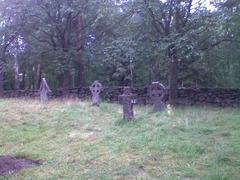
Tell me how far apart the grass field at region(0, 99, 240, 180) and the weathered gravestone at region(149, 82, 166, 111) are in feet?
4.46

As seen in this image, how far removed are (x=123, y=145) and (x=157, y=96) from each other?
6074 millimetres

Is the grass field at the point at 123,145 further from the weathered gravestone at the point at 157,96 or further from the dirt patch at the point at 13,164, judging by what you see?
the weathered gravestone at the point at 157,96

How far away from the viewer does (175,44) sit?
19219 mm

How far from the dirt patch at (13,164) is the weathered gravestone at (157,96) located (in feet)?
22.9

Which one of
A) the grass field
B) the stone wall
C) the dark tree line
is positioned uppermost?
the dark tree line

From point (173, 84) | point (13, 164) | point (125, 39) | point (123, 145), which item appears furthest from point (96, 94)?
point (13, 164)

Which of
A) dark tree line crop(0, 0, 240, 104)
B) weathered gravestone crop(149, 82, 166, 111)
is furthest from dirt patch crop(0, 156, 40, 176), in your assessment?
dark tree line crop(0, 0, 240, 104)

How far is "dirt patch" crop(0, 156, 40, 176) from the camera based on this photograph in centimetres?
834

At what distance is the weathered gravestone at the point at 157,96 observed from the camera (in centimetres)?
1540

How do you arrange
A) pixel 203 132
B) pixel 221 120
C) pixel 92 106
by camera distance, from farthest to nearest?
pixel 92 106, pixel 221 120, pixel 203 132

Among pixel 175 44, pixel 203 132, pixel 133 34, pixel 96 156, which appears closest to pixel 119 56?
pixel 133 34

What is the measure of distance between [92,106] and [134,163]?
8.84m

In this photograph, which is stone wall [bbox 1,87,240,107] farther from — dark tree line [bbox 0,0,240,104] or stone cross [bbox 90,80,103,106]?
stone cross [bbox 90,80,103,106]

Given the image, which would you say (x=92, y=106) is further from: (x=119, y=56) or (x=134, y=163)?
(x=134, y=163)
